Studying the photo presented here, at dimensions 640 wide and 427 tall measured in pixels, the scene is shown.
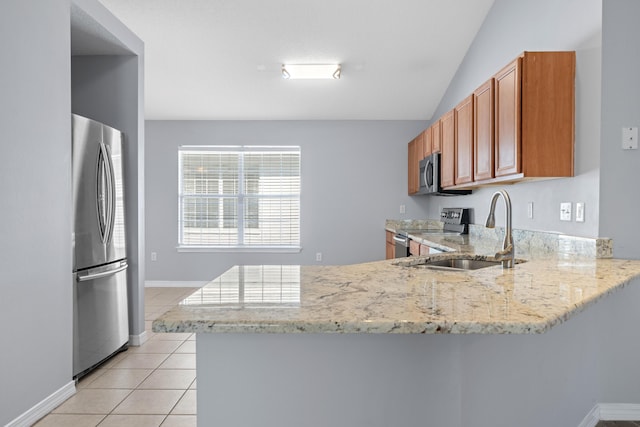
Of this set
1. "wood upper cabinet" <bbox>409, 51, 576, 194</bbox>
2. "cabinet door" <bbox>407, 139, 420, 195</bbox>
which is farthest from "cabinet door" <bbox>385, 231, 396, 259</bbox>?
"wood upper cabinet" <bbox>409, 51, 576, 194</bbox>

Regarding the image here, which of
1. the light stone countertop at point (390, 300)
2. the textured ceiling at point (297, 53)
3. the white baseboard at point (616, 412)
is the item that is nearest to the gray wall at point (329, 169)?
the textured ceiling at point (297, 53)

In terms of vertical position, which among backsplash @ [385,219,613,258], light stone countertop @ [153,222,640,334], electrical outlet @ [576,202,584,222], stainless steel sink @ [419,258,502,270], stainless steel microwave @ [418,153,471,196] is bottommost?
stainless steel sink @ [419,258,502,270]

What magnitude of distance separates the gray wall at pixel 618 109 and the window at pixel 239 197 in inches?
161

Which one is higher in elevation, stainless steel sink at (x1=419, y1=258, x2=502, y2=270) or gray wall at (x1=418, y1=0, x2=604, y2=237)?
gray wall at (x1=418, y1=0, x2=604, y2=237)

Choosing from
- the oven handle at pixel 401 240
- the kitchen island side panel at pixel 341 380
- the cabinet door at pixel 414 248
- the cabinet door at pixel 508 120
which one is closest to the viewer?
the kitchen island side panel at pixel 341 380

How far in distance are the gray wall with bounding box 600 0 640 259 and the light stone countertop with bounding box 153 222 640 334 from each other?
452 millimetres

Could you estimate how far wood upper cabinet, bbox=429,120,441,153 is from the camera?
4099mm

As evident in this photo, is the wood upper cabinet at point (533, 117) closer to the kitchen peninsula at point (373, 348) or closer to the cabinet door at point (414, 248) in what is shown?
the kitchen peninsula at point (373, 348)

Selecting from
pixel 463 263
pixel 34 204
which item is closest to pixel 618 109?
pixel 463 263

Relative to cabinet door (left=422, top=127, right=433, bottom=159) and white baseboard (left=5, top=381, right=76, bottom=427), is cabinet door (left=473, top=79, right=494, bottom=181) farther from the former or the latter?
white baseboard (left=5, top=381, right=76, bottom=427)

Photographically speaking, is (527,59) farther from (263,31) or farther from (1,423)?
(1,423)

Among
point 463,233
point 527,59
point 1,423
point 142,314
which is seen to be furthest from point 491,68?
point 1,423

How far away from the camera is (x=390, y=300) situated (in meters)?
1.14

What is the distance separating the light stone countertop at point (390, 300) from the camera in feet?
3.07
